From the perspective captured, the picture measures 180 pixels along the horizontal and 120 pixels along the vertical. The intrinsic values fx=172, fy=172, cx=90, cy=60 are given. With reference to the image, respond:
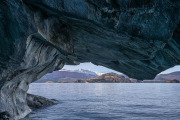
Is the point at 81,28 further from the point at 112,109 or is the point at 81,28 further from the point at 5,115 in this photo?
the point at 112,109

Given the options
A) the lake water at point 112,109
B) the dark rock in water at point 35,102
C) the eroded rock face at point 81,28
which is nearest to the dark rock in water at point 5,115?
the eroded rock face at point 81,28

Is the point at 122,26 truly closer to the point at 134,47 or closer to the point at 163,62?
the point at 134,47

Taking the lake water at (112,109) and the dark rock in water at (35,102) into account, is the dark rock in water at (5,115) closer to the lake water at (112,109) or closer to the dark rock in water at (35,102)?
the lake water at (112,109)

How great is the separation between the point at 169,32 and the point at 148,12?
233 centimetres

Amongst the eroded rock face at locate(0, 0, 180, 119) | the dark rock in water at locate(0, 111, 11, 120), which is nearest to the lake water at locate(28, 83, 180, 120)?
the dark rock in water at locate(0, 111, 11, 120)

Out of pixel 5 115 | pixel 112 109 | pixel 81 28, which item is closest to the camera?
pixel 81 28

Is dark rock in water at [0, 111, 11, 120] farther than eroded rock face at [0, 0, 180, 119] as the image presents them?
Yes

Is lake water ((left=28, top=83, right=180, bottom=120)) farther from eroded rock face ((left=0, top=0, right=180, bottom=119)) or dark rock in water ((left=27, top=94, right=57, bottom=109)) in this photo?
eroded rock face ((left=0, top=0, right=180, bottom=119))

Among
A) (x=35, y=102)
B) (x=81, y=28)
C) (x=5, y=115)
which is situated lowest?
(x=35, y=102)

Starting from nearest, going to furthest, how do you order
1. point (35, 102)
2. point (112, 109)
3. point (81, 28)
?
1. point (81, 28)
2. point (112, 109)
3. point (35, 102)

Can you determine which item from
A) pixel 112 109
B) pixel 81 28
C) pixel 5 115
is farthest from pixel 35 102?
pixel 81 28

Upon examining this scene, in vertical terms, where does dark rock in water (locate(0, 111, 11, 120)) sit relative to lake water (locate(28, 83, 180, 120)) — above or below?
above

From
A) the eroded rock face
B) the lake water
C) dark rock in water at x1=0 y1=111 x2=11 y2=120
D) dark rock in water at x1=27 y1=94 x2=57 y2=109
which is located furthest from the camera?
dark rock in water at x1=27 y1=94 x2=57 y2=109

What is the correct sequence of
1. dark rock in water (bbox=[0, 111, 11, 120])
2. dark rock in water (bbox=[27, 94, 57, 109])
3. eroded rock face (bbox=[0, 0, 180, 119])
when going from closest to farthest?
eroded rock face (bbox=[0, 0, 180, 119]) < dark rock in water (bbox=[0, 111, 11, 120]) < dark rock in water (bbox=[27, 94, 57, 109])
